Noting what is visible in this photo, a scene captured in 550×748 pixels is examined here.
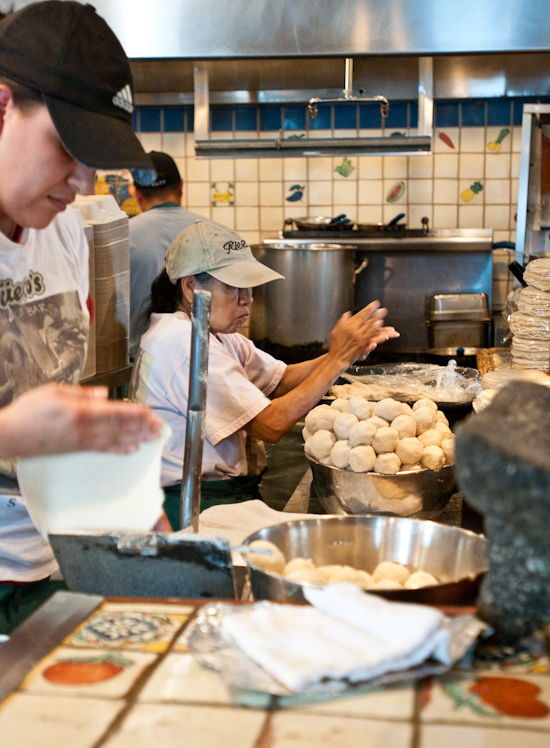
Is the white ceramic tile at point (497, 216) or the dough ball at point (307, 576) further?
the white ceramic tile at point (497, 216)

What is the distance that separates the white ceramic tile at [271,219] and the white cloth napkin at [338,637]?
15.8 ft

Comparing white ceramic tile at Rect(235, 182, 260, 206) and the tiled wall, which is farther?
white ceramic tile at Rect(235, 182, 260, 206)

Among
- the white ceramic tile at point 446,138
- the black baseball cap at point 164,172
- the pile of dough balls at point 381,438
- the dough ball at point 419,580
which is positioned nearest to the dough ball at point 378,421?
the pile of dough balls at point 381,438

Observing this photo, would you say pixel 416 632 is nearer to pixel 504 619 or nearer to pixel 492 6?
pixel 504 619

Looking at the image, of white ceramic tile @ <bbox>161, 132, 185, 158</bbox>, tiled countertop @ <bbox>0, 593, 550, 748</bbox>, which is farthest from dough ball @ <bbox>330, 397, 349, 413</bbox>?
white ceramic tile @ <bbox>161, 132, 185, 158</bbox>

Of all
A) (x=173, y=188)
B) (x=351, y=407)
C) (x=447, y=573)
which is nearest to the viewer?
(x=447, y=573)

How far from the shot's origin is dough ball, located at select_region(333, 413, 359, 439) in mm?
1713

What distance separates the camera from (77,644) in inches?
32.9

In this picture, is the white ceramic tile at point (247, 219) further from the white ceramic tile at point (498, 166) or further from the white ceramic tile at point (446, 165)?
the white ceramic tile at point (498, 166)

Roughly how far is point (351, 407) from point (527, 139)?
242 cm

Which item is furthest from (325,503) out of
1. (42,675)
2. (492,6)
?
(492,6)

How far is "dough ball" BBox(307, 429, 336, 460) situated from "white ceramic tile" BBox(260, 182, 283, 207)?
3926 mm

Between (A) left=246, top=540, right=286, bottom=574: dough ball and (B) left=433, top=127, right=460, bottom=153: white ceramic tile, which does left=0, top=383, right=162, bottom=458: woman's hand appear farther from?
(B) left=433, top=127, right=460, bottom=153: white ceramic tile

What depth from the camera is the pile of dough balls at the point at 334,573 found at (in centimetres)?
100
